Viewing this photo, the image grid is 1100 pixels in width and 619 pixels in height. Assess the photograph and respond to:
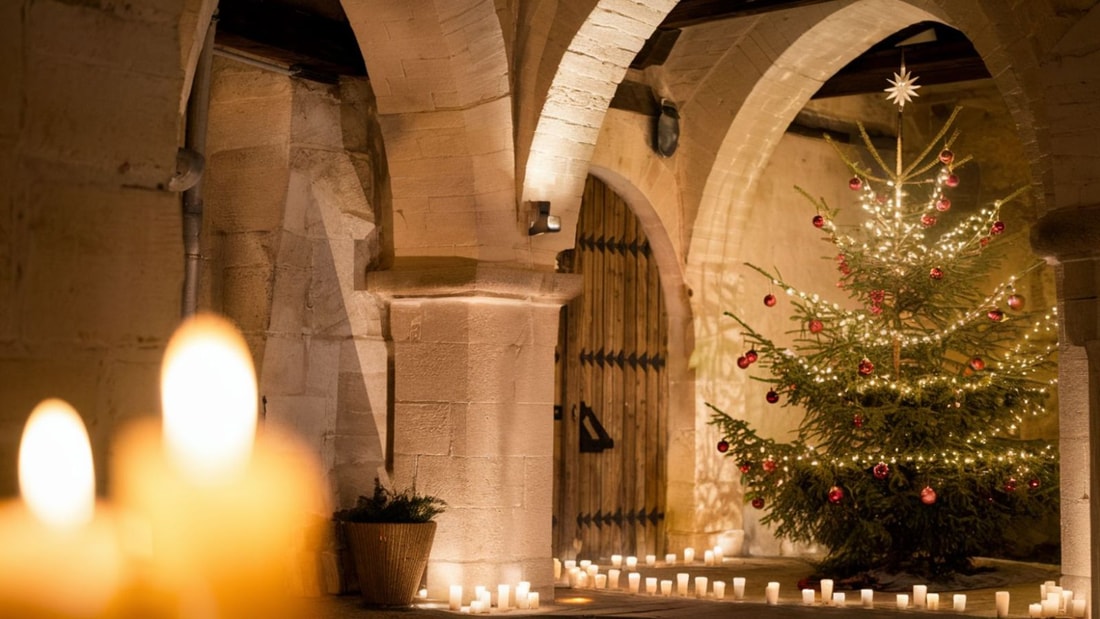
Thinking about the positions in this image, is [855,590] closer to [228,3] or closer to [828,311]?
[828,311]

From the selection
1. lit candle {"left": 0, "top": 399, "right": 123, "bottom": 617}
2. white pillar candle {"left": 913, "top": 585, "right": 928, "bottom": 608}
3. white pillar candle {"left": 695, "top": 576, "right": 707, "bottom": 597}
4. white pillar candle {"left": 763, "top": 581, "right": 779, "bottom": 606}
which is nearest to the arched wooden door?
white pillar candle {"left": 695, "top": 576, "right": 707, "bottom": 597}

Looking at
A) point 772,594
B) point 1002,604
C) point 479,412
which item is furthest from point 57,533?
point 772,594

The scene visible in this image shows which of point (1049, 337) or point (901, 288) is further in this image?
point (1049, 337)

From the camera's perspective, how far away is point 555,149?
669 cm

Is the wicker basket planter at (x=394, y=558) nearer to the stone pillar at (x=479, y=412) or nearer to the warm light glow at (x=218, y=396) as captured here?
the stone pillar at (x=479, y=412)

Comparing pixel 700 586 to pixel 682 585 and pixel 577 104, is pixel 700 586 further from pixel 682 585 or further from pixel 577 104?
pixel 577 104

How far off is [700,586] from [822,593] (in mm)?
643

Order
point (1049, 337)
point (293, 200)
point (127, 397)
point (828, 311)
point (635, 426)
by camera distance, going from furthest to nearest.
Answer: point (1049, 337) → point (635, 426) → point (828, 311) → point (293, 200) → point (127, 397)

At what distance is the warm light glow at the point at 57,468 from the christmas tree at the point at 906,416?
5.72 m

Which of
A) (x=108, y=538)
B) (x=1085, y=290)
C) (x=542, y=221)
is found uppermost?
(x=542, y=221)

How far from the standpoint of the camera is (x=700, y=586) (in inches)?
279

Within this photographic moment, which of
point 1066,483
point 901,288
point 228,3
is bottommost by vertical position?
point 1066,483

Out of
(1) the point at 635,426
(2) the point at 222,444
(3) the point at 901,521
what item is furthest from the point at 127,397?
(1) the point at 635,426

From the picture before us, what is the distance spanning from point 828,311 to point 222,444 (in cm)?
324
